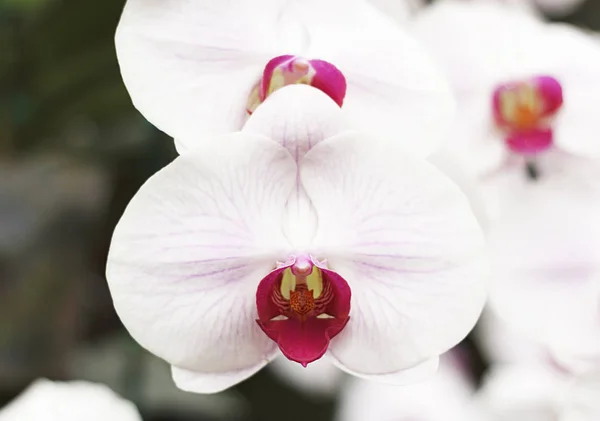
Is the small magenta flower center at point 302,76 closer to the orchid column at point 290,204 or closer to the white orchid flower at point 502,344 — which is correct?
the orchid column at point 290,204

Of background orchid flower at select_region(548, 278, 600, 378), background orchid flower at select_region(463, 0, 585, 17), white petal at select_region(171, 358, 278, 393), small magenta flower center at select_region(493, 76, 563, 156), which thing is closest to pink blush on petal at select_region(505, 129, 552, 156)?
small magenta flower center at select_region(493, 76, 563, 156)

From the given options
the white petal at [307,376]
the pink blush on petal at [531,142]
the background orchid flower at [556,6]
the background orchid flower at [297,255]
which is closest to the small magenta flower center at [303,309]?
the background orchid flower at [297,255]

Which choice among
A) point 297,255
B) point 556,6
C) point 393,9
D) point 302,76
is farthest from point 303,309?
point 556,6

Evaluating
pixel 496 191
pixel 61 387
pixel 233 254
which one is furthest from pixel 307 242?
pixel 496 191

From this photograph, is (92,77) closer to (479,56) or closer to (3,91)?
(3,91)

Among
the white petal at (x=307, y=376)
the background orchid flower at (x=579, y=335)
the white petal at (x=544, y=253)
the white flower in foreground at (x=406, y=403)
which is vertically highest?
the white petal at (x=544, y=253)

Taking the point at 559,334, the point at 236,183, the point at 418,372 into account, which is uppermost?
the point at 236,183
